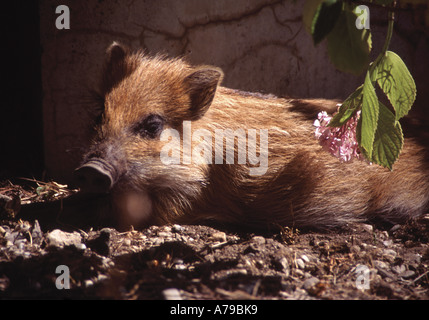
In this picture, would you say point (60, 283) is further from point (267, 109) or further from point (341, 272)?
point (267, 109)

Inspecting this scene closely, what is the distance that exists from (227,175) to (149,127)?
1.83ft

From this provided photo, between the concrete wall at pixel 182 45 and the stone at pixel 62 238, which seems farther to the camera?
the concrete wall at pixel 182 45

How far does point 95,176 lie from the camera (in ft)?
8.21

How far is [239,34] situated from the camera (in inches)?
140

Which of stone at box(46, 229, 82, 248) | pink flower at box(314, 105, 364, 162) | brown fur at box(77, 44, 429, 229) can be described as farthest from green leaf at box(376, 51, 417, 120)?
stone at box(46, 229, 82, 248)

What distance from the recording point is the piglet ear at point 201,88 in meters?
2.88

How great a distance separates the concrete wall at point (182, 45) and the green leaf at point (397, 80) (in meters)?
1.81

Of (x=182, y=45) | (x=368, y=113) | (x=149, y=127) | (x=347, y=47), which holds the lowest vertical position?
(x=149, y=127)

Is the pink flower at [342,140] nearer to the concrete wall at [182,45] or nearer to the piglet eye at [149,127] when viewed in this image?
the piglet eye at [149,127]

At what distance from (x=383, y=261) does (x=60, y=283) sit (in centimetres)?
156

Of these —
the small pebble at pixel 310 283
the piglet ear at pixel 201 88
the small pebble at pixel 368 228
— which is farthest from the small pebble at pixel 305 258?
the piglet ear at pixel 201 88

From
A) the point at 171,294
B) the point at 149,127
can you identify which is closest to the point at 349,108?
the point at 171,294

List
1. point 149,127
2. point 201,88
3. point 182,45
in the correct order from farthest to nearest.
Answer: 1. point 182,45
2. point 201,88
3. point 149,127

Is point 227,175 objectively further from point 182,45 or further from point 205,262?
point 182,45
